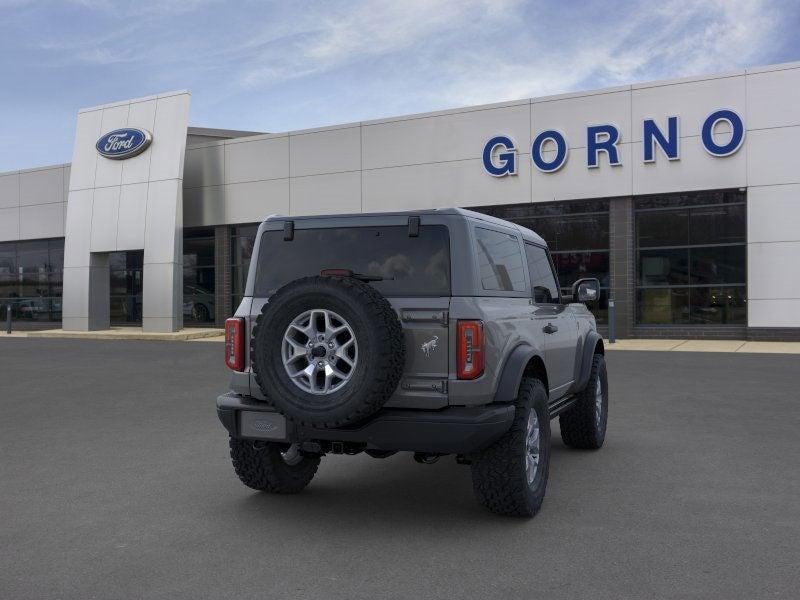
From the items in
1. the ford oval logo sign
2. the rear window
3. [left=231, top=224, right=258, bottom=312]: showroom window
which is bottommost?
the rear window

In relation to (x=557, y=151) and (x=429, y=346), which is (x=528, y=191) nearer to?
(x=557, y=151)

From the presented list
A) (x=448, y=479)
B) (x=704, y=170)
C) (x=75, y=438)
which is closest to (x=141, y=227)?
(x=704, y=170)

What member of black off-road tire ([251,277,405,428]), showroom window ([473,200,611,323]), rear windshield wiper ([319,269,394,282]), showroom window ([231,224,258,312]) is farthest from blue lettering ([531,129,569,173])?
black off-road tire ([251,277,405,428])

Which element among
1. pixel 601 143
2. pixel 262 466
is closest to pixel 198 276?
pixel 601 143

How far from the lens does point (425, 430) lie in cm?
449

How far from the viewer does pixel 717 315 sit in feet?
70.6

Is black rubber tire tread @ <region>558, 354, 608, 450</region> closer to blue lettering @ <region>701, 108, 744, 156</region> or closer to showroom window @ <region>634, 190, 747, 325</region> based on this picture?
blue lettering @ <region>701, 108, 744, 156</region>

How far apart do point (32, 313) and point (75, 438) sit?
93.1ft

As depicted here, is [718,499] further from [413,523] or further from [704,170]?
[704,170]

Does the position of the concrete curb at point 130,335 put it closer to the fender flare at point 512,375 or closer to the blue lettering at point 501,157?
the blue lettering at point 501,157

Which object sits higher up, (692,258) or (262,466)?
(692,258)

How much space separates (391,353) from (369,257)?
0.88 m

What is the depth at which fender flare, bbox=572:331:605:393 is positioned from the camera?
6.66m

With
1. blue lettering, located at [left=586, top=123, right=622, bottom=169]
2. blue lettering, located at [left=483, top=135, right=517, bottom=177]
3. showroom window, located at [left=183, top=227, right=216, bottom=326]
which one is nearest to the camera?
blue lettering, located at [left=586, top=123, right=622, bottom=169]
